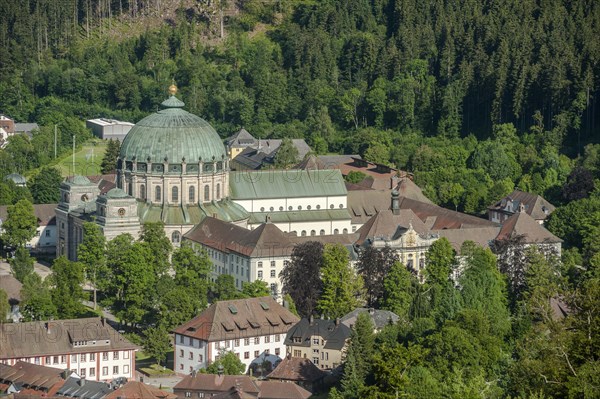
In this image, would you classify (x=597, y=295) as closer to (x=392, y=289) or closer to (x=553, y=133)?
(x=392, y=289)

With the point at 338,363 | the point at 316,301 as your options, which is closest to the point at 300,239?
the point at 316,301

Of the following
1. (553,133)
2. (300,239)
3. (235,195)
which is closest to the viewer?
(300,239)

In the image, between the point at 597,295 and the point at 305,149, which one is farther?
the point at 305,149

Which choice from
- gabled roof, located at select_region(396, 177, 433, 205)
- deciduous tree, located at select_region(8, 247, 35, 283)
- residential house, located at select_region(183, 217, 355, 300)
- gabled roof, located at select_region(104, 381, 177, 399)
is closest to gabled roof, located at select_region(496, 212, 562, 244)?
residential house, located at select_region(183, 217, 355, 300)

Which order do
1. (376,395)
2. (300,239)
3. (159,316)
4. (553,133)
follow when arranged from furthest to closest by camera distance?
(553,133)
(300,239)
(159,316)
(376,395)

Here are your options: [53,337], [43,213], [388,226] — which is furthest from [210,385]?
[43,213]

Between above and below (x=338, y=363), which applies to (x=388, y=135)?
above
